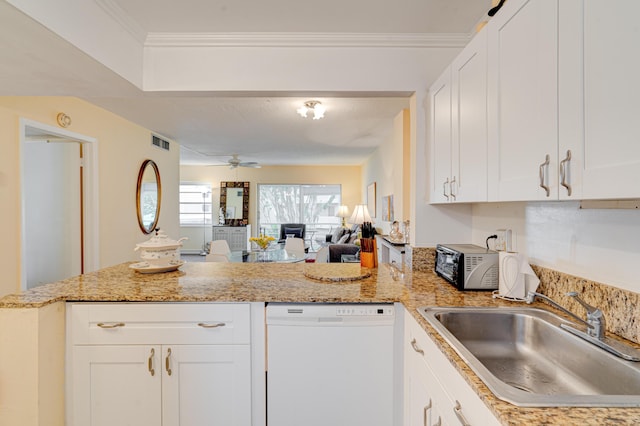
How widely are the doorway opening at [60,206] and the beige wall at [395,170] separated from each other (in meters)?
3.40

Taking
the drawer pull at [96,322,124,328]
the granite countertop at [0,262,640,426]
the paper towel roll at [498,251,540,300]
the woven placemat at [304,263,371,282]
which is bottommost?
the drawer pull at [96,322,124,328]

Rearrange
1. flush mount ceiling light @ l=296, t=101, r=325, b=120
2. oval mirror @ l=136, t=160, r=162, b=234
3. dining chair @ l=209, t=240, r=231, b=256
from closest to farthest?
1. flush mount ceiling light @ l=296, t=101, r=325, b=120
2. oval mirror @ l=136, t=160, r=162, b=234
3. dining chair @ l=209, t=240, r=231, b=256

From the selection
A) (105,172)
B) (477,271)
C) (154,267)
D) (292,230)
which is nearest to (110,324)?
(154,267)

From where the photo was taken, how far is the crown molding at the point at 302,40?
1.89m

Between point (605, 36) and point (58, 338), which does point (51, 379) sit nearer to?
point (58, 338)

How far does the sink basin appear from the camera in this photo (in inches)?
28.3

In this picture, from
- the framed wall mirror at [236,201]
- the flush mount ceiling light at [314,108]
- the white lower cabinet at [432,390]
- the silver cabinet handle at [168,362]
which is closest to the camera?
the white lower cabinet at [432,390]

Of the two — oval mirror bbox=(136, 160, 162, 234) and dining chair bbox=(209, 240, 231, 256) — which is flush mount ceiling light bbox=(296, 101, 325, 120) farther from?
oval mirror bbox=(136, 160, 162, 234)

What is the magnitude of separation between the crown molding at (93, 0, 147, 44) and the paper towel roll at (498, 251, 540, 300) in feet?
7.98

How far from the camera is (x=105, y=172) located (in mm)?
3330

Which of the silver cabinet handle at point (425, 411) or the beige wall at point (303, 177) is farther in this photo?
the beige wall at point (303, 177)

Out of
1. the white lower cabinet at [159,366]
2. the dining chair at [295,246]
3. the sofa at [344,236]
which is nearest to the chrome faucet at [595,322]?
the white lower cabinet at [159,366]

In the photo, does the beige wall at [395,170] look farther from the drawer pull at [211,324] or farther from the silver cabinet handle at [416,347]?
the drawer pull at [211,324]

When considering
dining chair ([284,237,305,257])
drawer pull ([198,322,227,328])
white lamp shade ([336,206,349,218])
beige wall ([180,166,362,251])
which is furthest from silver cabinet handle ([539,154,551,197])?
beige wall ([180,166,362,251])
